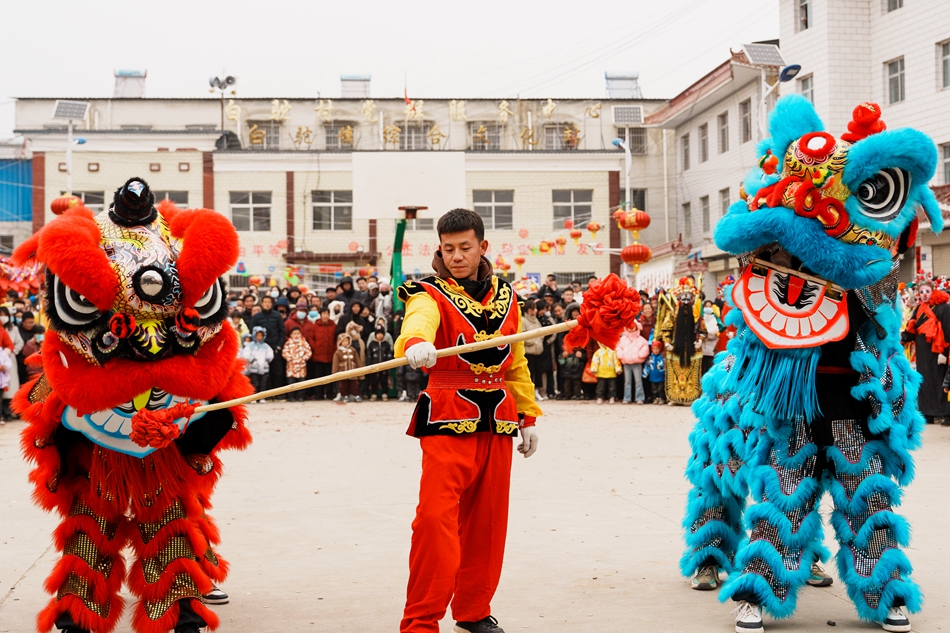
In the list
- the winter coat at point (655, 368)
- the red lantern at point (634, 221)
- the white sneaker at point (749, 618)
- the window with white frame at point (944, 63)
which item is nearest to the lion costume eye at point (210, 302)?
the white sneaker at point (749, 618)

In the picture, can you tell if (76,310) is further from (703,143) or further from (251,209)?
(703,143)

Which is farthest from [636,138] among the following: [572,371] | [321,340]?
[321,340]

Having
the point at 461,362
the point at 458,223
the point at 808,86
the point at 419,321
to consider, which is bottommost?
the point at 461,362

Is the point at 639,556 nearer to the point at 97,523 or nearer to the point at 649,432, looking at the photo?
the point at 97,523

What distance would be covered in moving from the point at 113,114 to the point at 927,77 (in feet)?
82.7

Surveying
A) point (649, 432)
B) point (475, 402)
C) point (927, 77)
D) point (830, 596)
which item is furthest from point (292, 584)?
point (927, 77)

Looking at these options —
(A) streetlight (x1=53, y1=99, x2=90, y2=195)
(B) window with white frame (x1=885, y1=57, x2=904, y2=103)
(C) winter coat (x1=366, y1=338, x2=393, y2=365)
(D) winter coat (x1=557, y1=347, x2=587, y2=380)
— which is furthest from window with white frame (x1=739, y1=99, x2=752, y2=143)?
(A) streetlight (x1=53, y1=99, x2=90, y2=195)

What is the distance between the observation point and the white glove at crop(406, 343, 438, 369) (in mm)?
3590

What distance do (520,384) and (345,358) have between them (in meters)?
12.1

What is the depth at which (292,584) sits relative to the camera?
16.2 feet

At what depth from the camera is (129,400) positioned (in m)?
3.98

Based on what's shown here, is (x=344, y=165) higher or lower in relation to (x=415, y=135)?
lower

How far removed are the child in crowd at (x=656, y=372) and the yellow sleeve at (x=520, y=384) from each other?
1173cm

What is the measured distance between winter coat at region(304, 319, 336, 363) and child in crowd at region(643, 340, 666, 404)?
16.6 ft
